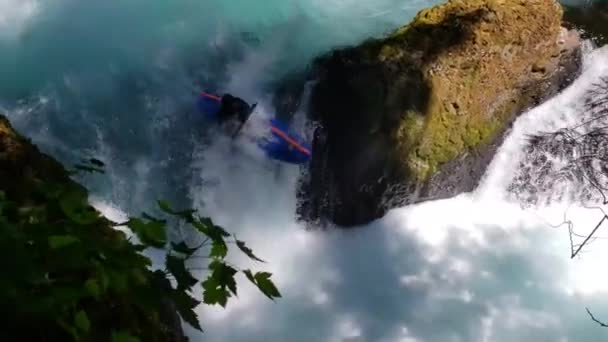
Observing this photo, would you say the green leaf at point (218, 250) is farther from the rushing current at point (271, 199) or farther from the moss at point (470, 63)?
the moss at point (470, 63)

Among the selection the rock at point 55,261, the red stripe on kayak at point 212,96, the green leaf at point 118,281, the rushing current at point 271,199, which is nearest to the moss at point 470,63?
the rushing current at point 271,199

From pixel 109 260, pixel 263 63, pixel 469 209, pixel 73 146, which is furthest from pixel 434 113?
pixel 109 260

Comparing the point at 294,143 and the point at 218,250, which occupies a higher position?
the point at 294,143

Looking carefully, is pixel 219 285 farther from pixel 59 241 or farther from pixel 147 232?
pixel 59 241

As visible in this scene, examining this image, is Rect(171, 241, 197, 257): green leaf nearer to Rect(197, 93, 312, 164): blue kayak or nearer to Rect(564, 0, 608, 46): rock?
Rect(197, 93, 312, 164): blue kayak

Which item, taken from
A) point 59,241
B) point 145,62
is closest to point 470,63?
point 145,62
